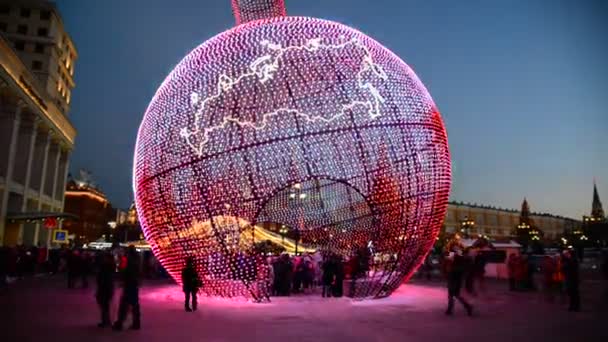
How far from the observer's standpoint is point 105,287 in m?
8.77

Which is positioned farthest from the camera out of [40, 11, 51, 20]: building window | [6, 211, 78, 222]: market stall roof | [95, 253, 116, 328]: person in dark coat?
[40, 11, 51, 20]: building window

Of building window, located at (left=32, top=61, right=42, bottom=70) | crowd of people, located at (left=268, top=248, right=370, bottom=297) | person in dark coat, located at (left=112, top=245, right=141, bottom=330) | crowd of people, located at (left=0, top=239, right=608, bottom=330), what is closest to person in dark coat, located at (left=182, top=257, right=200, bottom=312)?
crowd of people, located at (left=0, top=239, right=608, bottom=330)

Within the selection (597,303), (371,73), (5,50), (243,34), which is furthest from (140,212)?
(5,50)

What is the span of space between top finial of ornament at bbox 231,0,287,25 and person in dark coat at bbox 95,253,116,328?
311 inches

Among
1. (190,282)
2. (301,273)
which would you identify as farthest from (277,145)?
(301,273)

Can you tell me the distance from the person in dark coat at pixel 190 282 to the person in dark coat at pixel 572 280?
28.6 feet

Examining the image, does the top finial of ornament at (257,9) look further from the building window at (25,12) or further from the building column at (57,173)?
the building window at (25,12)

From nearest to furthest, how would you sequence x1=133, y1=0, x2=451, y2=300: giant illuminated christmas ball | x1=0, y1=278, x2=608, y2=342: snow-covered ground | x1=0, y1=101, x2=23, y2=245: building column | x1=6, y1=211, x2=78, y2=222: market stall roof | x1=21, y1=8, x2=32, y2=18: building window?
x1=0, y1=278, x2=608, y2=342: snow-covered ground → x1=133, y1=0, x2=451, y2=300: giant illuminated christmas ball → x1=6, y1=211, x2=78, y2=222: market stall roof → x1=0, y1=101, x2=23, y2=245: building column → x1=21, y1=8, x2=32, y2=18: building window

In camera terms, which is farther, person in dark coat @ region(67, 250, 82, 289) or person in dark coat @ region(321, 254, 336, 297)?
person in dark coat @ region(67, 250, 82, 289)

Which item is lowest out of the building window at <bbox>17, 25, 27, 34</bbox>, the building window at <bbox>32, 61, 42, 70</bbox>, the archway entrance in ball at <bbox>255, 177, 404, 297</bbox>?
the archway entrance in ball at <bbox>255, 177, 404, 297</bbox>

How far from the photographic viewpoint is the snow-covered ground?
301 inches

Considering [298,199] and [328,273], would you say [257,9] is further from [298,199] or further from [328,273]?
[298,199]

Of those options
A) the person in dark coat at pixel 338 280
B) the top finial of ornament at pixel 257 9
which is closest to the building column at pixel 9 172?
the top finial of ornament at pixel 257 9

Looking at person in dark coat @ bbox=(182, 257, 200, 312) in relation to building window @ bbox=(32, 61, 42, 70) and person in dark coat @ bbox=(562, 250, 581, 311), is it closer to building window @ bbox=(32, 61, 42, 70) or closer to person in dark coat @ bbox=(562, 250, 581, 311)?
person in dark coat @ bbox=(562, 250, 581, 311)
